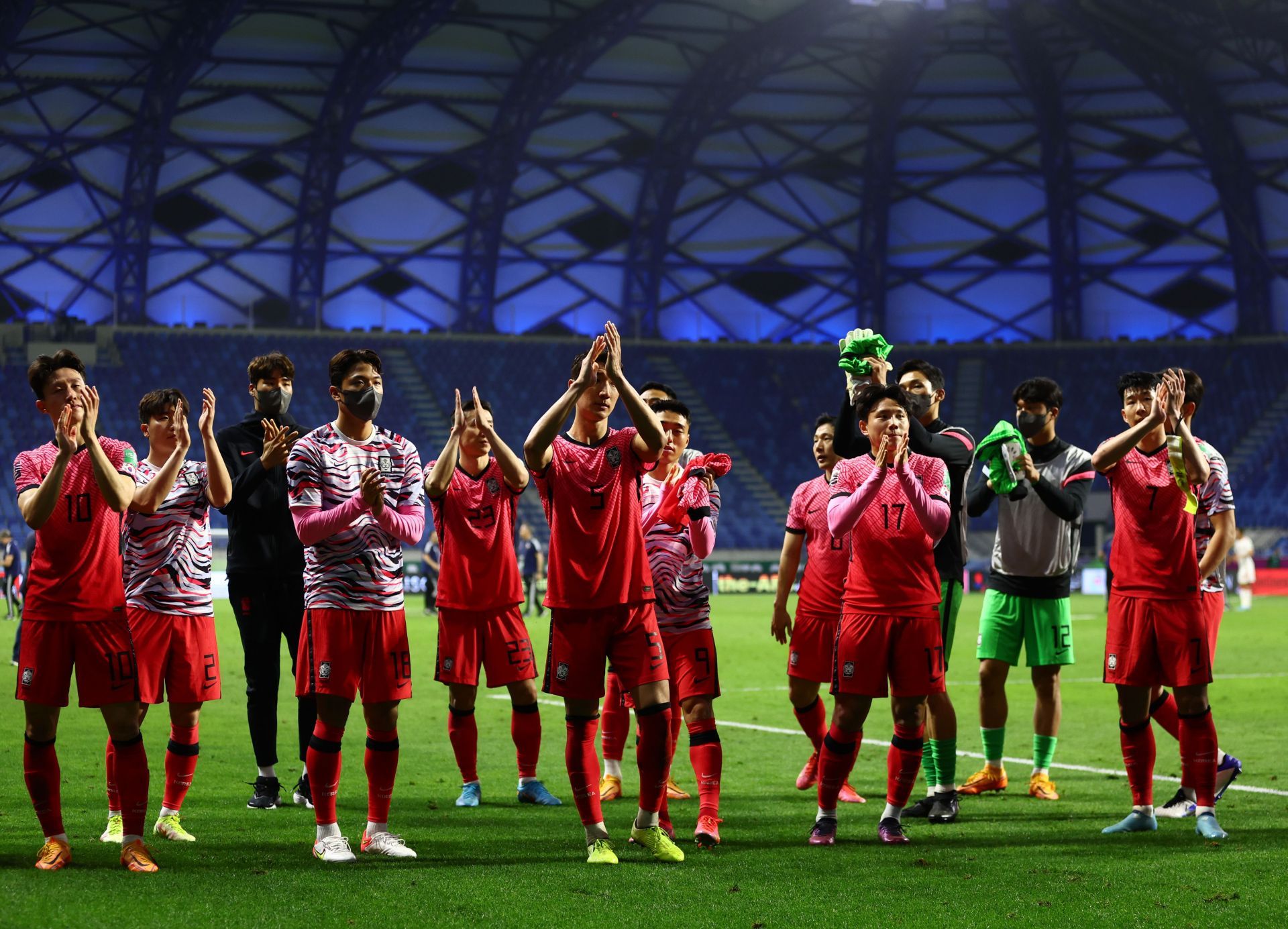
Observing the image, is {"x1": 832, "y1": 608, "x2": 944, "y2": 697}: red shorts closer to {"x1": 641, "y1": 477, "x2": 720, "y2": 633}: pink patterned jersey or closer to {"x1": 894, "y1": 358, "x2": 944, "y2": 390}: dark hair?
{"x1": 641, "y1": 477, "x2": 720, "y2": 633}: pink patterned jersey

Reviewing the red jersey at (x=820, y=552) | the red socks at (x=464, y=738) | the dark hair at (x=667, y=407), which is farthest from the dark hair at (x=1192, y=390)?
the red socks at (x=464, y=738)

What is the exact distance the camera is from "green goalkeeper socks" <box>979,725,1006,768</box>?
9.09 meters

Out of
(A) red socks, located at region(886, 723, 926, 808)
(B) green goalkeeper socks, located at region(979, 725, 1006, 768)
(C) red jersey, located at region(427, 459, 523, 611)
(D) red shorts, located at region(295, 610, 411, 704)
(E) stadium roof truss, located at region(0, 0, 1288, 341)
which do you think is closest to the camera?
(D) red shorts, located at region(295, 610, 411, 704)

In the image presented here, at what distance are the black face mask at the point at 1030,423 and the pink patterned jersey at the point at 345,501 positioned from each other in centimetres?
357

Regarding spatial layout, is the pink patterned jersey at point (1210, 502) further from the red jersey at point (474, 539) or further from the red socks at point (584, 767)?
the red jersey at point (474, 539)

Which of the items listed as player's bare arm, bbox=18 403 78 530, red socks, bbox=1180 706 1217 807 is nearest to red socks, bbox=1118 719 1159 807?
red socks, bbox=1180 706 1217 807

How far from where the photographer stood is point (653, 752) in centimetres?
699

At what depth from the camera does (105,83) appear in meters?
37.7

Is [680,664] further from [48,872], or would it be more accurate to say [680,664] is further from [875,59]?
[875,59]

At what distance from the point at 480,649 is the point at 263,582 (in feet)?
4.30

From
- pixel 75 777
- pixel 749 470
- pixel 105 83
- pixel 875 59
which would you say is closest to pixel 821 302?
pixel 749 470

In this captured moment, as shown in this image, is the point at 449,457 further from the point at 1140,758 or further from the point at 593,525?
the point at 1140,758

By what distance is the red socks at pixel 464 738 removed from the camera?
8656mm

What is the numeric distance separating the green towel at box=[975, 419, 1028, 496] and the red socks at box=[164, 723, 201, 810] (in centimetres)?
429
